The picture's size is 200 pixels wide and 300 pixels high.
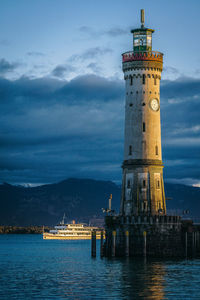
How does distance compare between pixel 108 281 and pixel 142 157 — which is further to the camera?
pixel 142 157

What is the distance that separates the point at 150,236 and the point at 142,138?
16550 mm

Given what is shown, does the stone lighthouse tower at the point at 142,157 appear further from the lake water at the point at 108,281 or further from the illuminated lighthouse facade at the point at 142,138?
the lake water at the point at 108,281

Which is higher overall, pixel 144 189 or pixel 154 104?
pixel 154 104

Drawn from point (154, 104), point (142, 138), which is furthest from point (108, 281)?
point (154, 104)

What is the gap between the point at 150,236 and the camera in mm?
93562

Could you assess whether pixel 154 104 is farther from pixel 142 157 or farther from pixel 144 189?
pixel 144 189

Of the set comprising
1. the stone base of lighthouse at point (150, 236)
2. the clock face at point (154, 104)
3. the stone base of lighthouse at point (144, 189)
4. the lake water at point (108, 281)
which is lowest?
the lake water at point (108, 281)

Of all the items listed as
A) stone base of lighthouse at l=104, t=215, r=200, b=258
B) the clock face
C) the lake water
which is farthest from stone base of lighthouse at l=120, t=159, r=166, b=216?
the lake water

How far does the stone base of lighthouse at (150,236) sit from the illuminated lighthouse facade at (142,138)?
→ 4.72 meters

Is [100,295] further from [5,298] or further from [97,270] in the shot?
[97,270]

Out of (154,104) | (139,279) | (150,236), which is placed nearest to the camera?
(139,279)

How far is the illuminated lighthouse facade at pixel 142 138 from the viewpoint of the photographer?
330 ft

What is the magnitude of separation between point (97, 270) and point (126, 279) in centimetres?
1177

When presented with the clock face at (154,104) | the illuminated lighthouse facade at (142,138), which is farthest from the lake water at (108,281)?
the clock face at (154,104)
